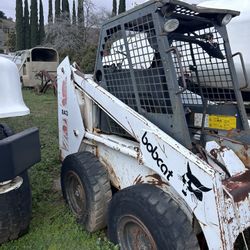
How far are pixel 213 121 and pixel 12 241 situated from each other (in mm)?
1839

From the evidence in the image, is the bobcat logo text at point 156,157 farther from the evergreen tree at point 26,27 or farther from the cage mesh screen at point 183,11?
the evergreen tree at point 26,27

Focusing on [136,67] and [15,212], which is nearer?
[15,212]

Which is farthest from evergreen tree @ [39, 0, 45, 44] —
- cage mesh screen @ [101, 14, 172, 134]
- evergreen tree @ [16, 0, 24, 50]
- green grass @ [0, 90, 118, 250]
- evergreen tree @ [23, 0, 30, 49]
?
cage mesh screen @ [101, 14, 172, 134]

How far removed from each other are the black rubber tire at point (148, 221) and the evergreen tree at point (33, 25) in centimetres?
3058

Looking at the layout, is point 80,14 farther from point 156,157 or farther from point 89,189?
point 156,157

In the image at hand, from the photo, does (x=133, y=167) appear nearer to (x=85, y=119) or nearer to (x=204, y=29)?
(x=85, y=119)

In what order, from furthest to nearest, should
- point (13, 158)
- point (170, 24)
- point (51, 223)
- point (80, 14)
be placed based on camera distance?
point (80, 14) < point (51, 223) < point (170, 24) < point (13, 158)

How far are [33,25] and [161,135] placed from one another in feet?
104

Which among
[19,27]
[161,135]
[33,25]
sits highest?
[19,27]

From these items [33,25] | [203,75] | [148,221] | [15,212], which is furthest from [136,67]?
[33,25]

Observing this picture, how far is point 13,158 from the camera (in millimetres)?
1937

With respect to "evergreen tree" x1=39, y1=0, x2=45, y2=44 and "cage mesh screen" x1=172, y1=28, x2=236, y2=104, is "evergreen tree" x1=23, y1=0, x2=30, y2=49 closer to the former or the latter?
"evergreen tree" x1=39, y1=0, x2=45, y2=44

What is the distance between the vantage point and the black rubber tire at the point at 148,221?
2.02 metres

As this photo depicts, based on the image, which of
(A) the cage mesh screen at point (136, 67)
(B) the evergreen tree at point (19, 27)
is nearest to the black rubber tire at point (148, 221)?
(A) the cage mesh screen at point (136, 67)
